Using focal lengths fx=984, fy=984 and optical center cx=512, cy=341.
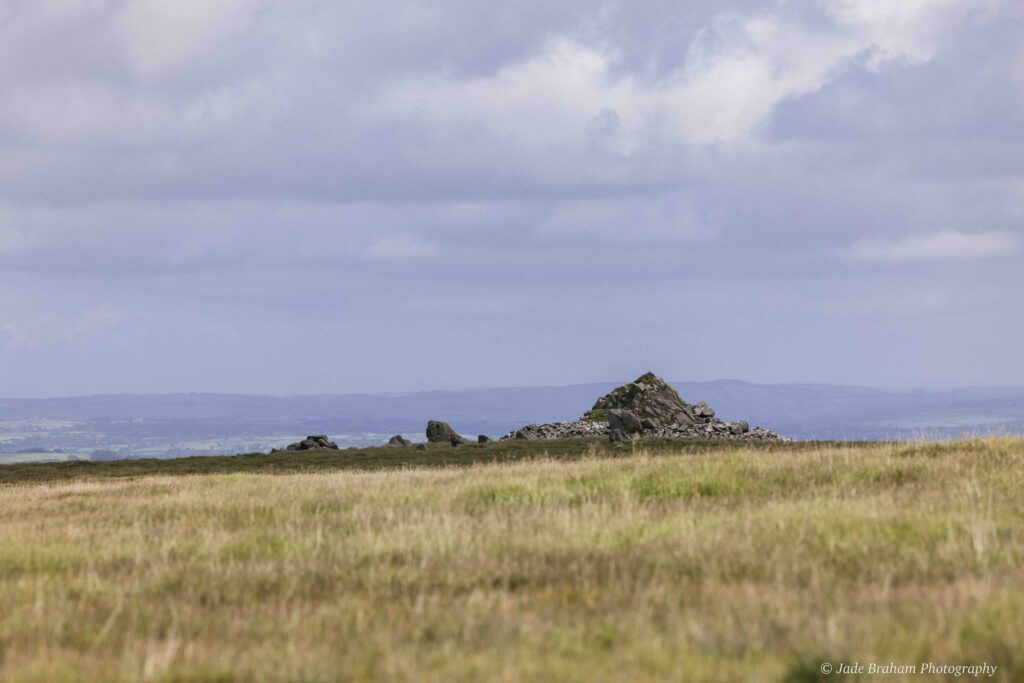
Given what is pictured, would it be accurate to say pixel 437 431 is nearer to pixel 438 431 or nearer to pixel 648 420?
pixel 438 431

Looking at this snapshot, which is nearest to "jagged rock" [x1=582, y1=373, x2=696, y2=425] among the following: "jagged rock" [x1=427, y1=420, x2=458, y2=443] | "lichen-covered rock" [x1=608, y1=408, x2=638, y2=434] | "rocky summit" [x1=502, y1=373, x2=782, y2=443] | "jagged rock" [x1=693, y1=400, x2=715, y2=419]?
"rocky summit" [x1=502, y1=373, x2=782, y2=443]

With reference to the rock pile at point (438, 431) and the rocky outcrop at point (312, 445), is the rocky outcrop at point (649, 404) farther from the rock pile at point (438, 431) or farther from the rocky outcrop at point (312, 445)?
the rocky outcrop at point (312, 445)

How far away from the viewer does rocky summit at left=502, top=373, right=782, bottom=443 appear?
52875mm

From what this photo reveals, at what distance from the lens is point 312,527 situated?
11.5 meters

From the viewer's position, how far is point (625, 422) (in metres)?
52.1

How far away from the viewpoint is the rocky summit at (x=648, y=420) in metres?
52.9

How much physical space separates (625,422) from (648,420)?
3.15 metres

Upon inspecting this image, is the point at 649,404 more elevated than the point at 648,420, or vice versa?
the point at 649,404

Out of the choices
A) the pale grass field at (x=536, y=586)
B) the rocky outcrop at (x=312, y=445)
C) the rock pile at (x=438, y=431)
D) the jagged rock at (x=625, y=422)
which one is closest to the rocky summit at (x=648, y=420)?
the jagged rock at (x=625, y=422)

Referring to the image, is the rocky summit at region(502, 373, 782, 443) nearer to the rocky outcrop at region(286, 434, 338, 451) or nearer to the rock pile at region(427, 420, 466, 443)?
the rock pile at region(427, 420, 466, 443)

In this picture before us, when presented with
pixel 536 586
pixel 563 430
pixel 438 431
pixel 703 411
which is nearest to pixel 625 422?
pixel 563 430

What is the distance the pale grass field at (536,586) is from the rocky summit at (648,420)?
127ft

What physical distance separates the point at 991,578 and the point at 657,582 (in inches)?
92.3

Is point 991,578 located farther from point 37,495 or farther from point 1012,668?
point 37,495
